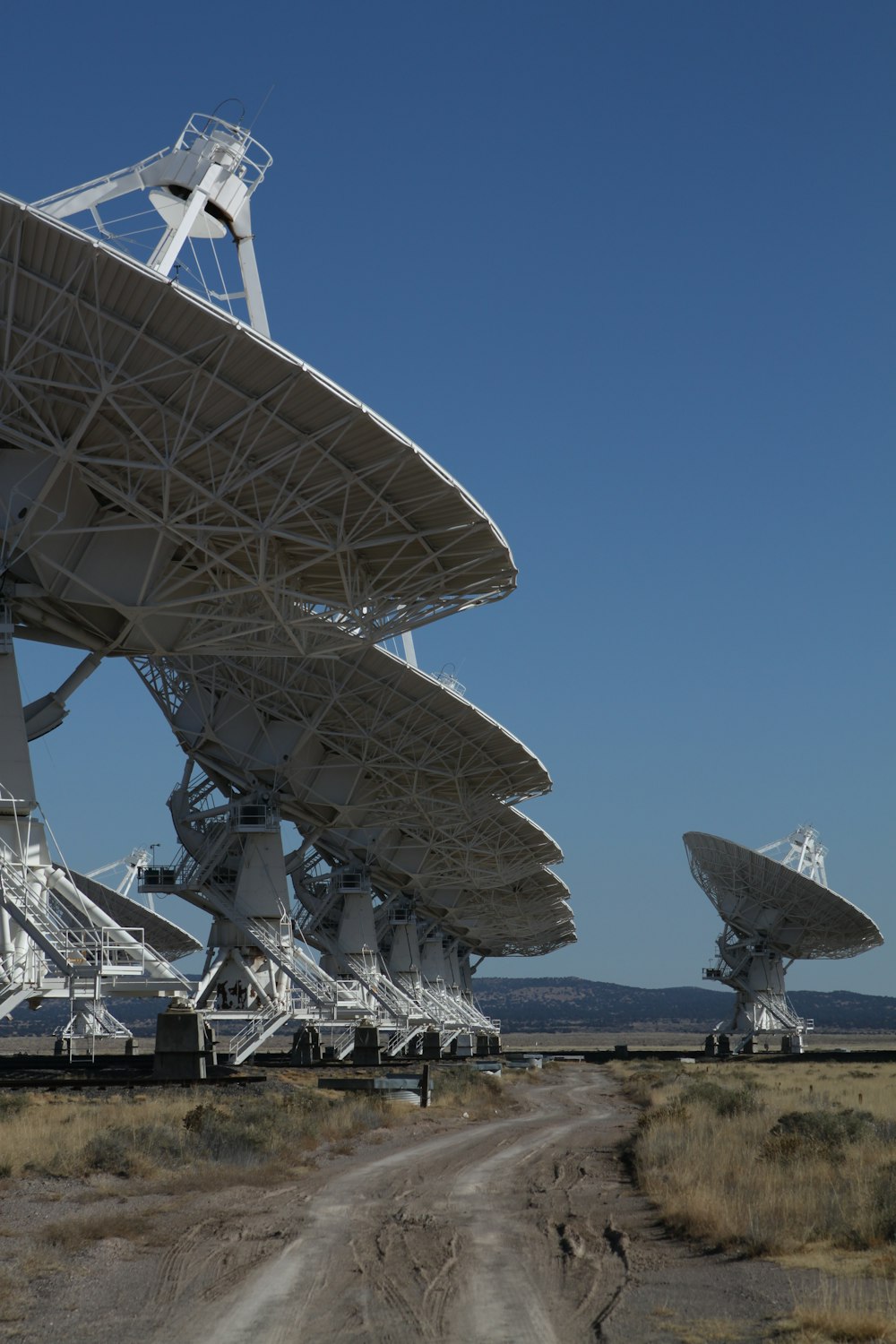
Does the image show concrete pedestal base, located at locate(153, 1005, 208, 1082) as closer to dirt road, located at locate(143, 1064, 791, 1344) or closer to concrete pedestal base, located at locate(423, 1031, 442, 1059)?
dirt road, located at locate(143, 1064, 791, 1344)

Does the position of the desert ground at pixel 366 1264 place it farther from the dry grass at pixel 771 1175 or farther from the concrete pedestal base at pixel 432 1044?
the concrete pedestal base at pixel 432 1044

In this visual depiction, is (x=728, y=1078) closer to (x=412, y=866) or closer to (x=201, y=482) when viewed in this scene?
(x=412, y=866)

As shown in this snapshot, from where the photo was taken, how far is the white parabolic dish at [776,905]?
66562 millimetres

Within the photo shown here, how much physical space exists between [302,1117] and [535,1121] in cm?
734

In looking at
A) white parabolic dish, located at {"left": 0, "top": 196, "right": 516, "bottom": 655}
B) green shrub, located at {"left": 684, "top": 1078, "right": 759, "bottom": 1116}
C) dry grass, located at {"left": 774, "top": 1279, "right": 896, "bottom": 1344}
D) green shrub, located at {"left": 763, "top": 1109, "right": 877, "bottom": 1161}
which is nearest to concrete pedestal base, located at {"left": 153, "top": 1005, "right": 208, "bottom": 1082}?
white parabolic dish, located at {"left": 0, "top": 196, "right": 516, "bottom": 655}

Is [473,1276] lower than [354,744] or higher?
lower

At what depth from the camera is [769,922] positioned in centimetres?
7238

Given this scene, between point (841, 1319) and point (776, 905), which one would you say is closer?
point (841, 1319)

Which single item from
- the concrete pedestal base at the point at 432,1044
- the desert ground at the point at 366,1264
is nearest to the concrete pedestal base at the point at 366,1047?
the concrete pedestal base at the point at 432,1044

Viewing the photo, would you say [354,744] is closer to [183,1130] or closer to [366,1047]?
[366,1047]

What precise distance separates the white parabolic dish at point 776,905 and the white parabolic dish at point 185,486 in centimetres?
4260

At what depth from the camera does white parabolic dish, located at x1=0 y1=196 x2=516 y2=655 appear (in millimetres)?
21625

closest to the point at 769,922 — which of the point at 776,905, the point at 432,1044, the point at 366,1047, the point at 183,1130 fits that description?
the point at 776,905

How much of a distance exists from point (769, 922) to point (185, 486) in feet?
180
